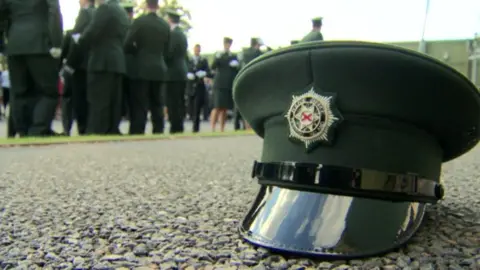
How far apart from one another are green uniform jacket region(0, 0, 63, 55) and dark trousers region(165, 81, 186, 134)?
9.51 feet

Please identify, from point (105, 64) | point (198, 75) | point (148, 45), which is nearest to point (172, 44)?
point (148, 45)

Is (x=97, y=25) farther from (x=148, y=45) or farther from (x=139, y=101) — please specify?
(x=139, y=101)

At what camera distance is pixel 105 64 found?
738 cm

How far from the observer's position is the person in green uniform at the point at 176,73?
8906 mm

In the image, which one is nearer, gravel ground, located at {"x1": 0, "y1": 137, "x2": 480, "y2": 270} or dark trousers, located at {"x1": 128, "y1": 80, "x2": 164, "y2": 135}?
gravel ground, located at {"x1": 0, "y1": 137, "x2": 480, "y2": 270}

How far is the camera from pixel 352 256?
1.30 meters

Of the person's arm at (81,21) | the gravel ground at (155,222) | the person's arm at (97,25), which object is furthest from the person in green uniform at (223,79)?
the gravel ground at (155,222)

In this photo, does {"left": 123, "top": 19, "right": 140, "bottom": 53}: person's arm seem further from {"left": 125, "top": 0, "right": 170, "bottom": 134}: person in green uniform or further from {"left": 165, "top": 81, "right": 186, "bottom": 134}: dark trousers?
{"left": 165, "top": 81, "right": 186, "bottom": 134}: dark trousers

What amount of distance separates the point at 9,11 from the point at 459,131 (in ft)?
20.4

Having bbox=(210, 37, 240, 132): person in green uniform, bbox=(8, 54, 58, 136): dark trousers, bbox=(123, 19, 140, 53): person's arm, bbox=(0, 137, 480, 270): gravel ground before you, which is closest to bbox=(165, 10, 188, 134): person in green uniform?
bbox=(210, 37, 240, 132): person in green uniform

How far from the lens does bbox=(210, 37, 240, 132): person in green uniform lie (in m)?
9.66

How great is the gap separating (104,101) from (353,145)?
6.50m

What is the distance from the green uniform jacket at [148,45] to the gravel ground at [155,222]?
15.0 ft

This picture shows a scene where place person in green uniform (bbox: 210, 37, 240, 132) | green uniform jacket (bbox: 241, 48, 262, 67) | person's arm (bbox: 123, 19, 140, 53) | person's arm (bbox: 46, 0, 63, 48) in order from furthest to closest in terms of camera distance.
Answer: green uniform jacket (bbox: 241, 48, 262, 67)
person in green uniform (bbox: 210, 37, 240, 132)
person's arm (bbox: 123, 19, 140, 53)
person's arm (bbox: 46, 0, 63, 48)
